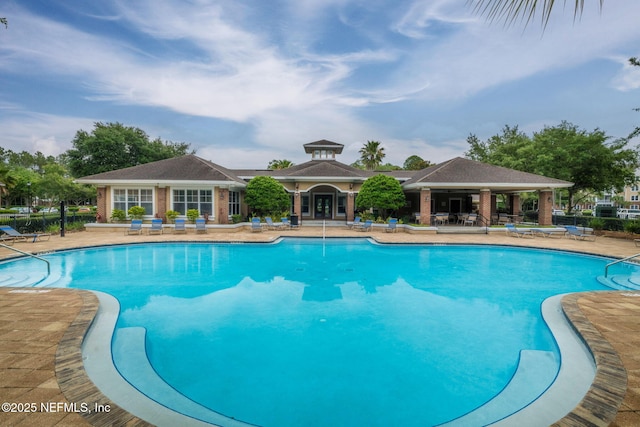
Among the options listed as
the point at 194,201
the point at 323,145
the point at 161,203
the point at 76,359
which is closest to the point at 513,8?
the point at 76,359

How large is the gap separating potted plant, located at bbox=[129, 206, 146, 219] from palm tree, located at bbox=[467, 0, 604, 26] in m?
23.1

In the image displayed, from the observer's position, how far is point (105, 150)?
109 feet

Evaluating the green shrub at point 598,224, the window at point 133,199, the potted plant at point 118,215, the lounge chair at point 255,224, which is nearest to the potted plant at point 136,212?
the potted plant at point 118,215

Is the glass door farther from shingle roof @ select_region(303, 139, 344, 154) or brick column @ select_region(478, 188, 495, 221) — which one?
brick column @ select_region(478, 188, 495, 221)

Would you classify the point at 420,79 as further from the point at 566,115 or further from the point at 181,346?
the point at 181,346

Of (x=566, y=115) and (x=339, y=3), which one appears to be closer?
(x=339, y=3)

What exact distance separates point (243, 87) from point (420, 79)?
1275 centimetres

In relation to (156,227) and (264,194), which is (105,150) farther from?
(264,194)

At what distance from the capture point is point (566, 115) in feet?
95.0

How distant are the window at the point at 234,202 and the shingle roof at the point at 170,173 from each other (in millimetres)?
2036

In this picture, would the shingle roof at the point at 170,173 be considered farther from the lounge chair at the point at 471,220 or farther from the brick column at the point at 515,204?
the brick column at the point at 515,204

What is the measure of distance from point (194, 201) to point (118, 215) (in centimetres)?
499

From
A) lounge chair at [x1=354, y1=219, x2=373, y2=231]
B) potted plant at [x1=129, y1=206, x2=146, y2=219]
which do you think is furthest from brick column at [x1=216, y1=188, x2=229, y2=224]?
lounge chair at [x1=354, y1=219, x2=373, y2=231]

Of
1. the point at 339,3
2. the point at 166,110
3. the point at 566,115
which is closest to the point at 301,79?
the point at 339,3
